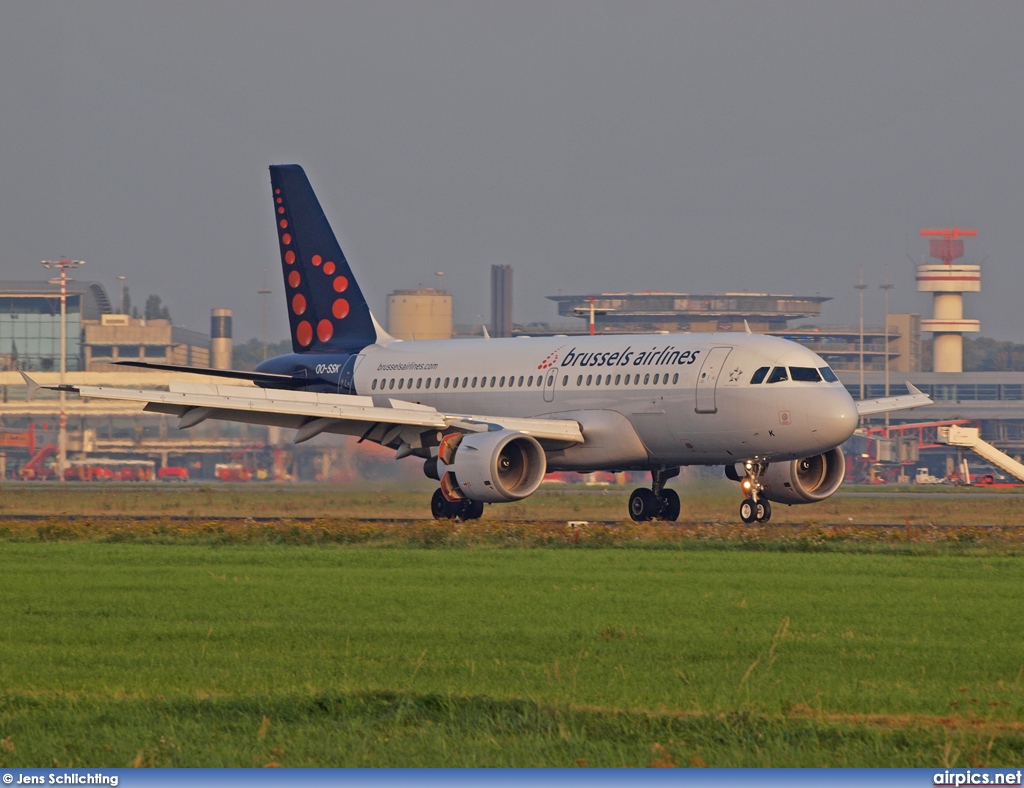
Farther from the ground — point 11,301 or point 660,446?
point 11,301

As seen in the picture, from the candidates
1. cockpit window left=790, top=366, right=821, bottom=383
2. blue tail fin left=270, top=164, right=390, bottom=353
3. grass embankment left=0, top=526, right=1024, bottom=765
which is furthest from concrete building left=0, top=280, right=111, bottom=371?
grass embankment left=0, top=526, right=1024, bottom=765

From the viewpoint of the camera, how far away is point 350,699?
11.0 meters

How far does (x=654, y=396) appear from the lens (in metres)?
33.3

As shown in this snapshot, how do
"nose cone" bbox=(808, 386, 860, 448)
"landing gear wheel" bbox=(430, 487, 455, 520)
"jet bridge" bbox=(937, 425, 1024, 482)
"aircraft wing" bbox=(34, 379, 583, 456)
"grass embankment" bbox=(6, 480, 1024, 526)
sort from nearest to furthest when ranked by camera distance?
1. "nose cone" bbox=(808, 386, 860, 448)
2. "aircraft wing" bbox=(34, 379, 583, 456)
3. "landing gear wheel" bbox=(430, 487, 455, 520)
4. "grass embankment" bbox=(6, 480, 1024, 526)
5. "jet bridge" bbox=(937, 425, 1024, 482)

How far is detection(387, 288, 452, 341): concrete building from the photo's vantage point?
169 metres

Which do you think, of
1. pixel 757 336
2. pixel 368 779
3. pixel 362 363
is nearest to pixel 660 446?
pixel 757 336

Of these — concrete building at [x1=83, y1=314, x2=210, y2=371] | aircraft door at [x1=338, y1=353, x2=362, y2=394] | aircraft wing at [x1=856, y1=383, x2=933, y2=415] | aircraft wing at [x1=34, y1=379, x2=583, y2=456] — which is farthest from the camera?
concrete building at [x1=83, y1=314, x2=210, y2=371]

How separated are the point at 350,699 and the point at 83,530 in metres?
18.6

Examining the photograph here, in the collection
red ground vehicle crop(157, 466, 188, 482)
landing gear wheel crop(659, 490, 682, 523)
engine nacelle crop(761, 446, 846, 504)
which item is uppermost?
engine nacelle crop(761, 446, 846, 504)

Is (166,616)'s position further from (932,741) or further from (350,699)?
(932,741)

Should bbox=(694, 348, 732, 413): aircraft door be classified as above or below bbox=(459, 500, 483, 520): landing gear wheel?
above

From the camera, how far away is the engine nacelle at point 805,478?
34.1 metres

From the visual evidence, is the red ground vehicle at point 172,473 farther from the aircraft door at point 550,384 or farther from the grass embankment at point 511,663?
the grass embankment at point 511,663
